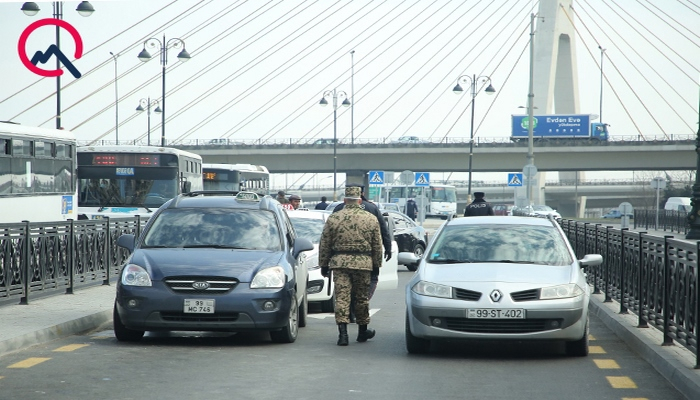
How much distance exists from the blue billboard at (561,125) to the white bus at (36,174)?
5402cm

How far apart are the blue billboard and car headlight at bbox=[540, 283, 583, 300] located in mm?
64015

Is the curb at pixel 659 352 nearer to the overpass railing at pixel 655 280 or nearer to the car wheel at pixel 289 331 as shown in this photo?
the overpass railing at pixel 655 280

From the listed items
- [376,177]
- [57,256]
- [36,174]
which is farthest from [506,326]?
[376,177]

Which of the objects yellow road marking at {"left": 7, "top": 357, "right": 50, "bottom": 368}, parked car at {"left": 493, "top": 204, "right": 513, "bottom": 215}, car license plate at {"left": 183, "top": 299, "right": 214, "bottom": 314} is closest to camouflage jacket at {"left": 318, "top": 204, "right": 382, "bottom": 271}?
car license plate at {"left": 183, "top": 299, "right": 214, "bottom": 314}

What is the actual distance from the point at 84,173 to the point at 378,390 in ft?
65.4

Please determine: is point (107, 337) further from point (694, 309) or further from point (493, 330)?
point (694, 309)

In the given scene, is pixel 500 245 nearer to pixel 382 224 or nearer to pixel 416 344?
pixel 416 344

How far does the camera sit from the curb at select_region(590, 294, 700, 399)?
27.3ft

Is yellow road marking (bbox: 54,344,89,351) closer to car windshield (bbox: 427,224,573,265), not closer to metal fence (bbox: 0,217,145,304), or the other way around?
metal fence (bbox: 0,217,145,304)

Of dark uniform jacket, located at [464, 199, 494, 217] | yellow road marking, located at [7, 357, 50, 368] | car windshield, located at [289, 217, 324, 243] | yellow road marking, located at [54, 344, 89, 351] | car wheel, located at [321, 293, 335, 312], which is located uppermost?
dark uniform jacket, located at [464, 199, 494, 217]

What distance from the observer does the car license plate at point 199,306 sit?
10.9 m

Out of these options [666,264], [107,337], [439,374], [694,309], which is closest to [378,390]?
[439,374]

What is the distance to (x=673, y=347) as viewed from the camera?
1034 centimetres

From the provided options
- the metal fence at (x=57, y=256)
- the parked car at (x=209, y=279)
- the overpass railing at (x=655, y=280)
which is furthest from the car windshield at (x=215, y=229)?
the overpass railing at (x=655, y=280)
